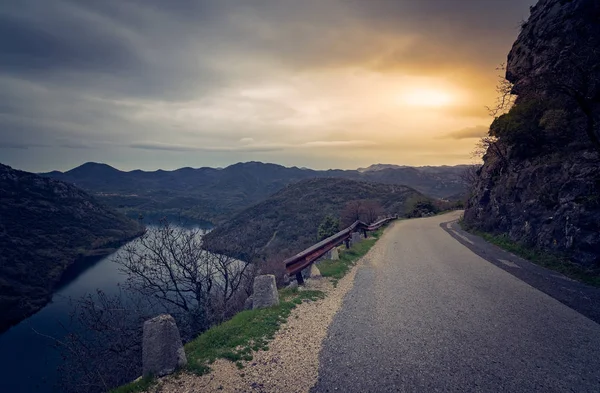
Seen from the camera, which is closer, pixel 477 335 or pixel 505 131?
pixel 477 335

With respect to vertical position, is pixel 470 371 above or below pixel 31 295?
above

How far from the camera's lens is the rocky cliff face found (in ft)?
31.7

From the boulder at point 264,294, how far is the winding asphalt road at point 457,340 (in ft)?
5.01

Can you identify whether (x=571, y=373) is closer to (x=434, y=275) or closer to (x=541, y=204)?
(x=434, y=275)

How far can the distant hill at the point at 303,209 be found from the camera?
2707 inches

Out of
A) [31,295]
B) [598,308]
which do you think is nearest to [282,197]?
[31,295]

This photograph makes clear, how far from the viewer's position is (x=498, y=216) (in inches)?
666

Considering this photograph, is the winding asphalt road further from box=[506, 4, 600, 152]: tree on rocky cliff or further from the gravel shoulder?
box=[506, 4, 600, 152]: tree on rocky cliff

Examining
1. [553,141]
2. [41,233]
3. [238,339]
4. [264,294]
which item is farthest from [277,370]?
[41,233]

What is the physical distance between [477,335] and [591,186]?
9.12 metres

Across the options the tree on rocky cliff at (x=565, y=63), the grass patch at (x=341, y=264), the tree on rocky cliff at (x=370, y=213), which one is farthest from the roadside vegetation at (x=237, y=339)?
the tree on rocky cliff at (x=370, y=213)

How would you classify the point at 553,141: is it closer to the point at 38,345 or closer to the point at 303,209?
the point at 38,345

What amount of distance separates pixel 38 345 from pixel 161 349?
43475 mm

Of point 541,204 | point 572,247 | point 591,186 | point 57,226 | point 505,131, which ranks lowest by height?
point 57,226
